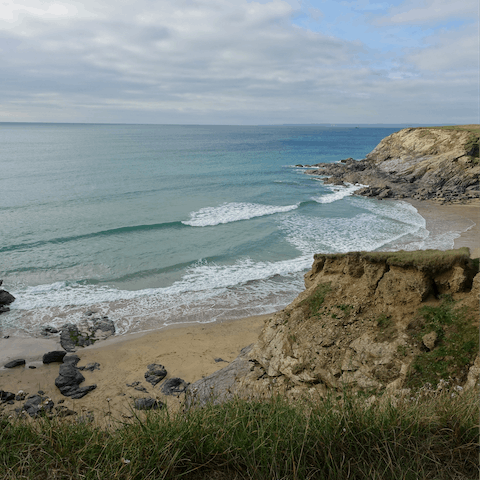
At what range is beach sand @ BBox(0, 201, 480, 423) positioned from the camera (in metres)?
10.9

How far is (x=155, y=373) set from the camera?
11.6 metres

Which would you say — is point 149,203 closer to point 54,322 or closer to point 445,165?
point 54,322

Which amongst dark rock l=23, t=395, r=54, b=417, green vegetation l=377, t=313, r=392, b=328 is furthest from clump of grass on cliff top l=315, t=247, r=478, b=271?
dark rock l=23, t=395, r=54, b=417

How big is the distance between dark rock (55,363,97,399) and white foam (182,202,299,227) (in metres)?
17.1

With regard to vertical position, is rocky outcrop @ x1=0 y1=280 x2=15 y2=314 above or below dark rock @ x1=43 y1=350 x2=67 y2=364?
above

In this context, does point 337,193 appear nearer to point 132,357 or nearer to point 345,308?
point 132,357

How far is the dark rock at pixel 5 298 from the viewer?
Answer: 1600cm

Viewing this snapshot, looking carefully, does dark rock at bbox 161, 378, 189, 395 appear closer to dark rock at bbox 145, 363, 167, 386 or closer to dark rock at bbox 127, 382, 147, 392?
dark rock at bbox 145, 363, 167, 386

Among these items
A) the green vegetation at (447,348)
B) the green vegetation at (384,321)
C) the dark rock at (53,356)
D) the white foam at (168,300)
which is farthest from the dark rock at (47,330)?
the green vegetation at (447,348)

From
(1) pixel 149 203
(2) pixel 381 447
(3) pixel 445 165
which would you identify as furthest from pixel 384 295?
(3) pixel 445 165

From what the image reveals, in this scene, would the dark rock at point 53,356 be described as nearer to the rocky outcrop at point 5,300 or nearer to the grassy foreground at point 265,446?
the rocky outcrop at point 5,300

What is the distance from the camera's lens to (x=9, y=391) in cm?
1080

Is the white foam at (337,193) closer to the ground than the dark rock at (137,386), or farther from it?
farther from it

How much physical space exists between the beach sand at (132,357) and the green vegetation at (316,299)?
16.7 ft
